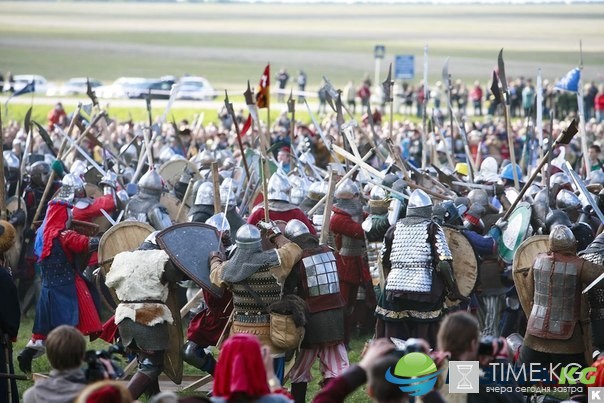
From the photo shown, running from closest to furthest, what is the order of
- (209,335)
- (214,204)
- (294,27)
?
(209,335) < (214,204) < (294,27)

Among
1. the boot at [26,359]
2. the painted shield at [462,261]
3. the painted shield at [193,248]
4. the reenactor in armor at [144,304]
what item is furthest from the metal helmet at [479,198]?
the boot at [26,359]

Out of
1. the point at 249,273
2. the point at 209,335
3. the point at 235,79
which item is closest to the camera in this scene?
the point at 249,273

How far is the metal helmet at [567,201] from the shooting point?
10836 mm

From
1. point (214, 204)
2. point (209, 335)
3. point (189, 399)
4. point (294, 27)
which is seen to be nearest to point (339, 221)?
point (214, 204)

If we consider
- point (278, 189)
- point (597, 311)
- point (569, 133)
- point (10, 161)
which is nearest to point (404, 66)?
point (10, 161)

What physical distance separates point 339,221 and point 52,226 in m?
2.39

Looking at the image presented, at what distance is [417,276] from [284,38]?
276ft

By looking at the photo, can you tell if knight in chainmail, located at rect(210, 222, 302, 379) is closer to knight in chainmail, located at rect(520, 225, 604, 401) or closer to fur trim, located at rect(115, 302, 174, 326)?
fur trim, located at rect(115, 302, 174, 326)

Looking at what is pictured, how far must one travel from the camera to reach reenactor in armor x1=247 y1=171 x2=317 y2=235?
962 cm

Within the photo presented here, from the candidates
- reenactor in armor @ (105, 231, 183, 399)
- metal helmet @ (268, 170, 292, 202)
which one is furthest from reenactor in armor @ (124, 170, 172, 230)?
reenactor in armor @ (105, 231, 183, 399)

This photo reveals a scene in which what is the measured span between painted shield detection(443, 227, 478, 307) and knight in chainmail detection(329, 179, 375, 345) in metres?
1.18

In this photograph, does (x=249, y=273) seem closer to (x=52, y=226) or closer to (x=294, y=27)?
(x=52, y=226)

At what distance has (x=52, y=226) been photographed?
33.4 feet

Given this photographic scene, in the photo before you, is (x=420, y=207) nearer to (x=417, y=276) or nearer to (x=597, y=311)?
(x=417, y=276)
